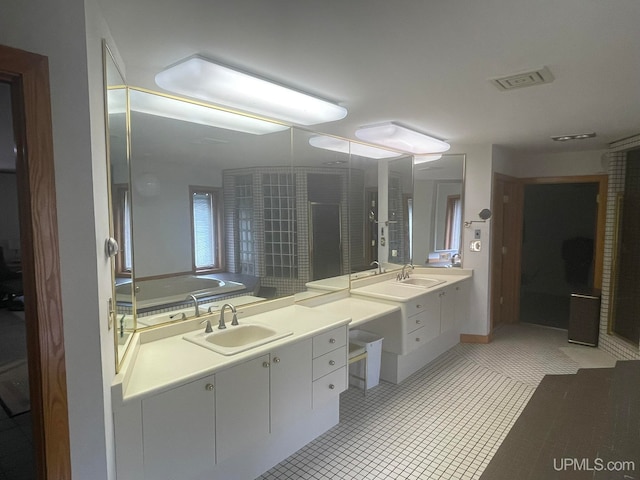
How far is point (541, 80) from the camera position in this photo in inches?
78.0

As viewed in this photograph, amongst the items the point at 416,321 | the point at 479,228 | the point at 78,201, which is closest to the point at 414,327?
the point at 416,321

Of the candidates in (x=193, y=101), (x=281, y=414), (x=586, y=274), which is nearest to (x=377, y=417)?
(x=281, y=414)

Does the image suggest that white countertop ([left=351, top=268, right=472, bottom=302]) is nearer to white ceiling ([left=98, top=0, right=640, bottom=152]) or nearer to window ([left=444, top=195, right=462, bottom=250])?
window ([left=444, top=195, right=462, bottom=250])

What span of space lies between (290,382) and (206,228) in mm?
1112

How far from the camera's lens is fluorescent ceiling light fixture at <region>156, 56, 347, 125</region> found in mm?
1721

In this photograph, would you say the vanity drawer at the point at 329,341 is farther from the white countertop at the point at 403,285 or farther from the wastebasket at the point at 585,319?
the wastebasket at the point at 585,319

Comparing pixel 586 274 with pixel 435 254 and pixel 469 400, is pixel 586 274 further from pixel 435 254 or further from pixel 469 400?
pixel 469 400

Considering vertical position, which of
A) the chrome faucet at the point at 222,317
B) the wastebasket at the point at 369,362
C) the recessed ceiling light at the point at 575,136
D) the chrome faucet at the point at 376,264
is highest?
the recessed ceiling light at the point at 575,136

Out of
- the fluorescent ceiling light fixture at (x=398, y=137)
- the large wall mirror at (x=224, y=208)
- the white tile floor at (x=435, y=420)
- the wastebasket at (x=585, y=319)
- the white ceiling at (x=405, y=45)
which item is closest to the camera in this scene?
the white ceiling at (x=405, y=45)

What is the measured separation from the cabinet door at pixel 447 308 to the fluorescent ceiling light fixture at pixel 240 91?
2263 millimetres

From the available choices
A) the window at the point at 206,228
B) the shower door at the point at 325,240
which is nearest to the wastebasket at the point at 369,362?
the shower door at the point at 325,240

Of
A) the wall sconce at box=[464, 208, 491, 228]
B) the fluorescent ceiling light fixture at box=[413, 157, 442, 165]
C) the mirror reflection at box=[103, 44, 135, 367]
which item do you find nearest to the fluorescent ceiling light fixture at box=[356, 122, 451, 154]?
the fluorescent ceiling light fixture at box=[413, 157, 442, 165]

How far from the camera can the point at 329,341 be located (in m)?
2.37

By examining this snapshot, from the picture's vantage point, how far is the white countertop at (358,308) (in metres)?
2.78
